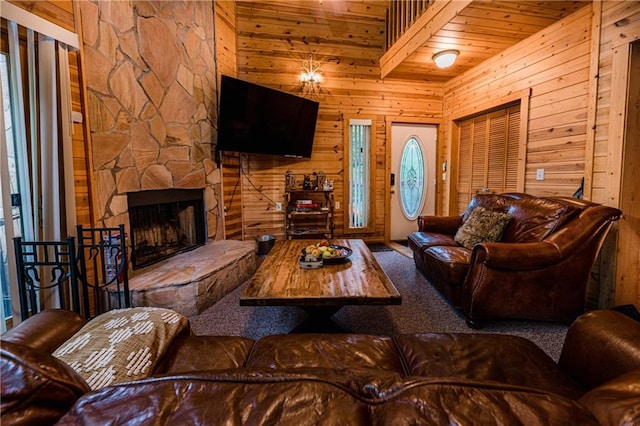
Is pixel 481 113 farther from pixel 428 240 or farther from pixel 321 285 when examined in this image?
pixel 321 285

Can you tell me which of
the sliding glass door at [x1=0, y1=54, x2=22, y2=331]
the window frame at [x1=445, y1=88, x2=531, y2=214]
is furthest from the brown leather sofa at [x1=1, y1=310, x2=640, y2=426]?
the window frame at [x1=445, y1=88, x2=531, y2=214]

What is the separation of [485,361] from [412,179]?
428 cm

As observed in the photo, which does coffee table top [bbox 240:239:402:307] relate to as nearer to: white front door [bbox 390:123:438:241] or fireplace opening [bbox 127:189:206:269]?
fireplace opening [bbox 127:189:206:269]

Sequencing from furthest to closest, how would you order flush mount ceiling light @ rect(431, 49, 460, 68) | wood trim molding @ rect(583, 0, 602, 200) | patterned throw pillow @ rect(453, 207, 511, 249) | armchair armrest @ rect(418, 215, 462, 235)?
flush mount ceiling light @ rect(431, 49, 460, 68), armchair armrest @ rect(418, 215, 462, 235), patterned throw pillow @ rect(453, 207, 511, 249), wood trim molding @ rect(583, 0, 602, 200)

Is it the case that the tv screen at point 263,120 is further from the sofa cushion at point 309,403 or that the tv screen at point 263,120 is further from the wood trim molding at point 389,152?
the sofa cushion at point 309,403

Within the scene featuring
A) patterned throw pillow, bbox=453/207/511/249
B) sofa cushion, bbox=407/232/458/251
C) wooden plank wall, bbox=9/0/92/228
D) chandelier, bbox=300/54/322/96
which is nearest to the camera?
wooden plank wall, bbox=9/0/92/228

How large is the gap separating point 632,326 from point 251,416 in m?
1.30

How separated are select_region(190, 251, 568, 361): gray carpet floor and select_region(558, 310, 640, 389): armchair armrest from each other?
1.07 m

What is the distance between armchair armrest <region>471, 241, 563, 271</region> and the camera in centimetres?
211

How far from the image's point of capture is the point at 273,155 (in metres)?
4.56

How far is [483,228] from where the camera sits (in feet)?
9.28

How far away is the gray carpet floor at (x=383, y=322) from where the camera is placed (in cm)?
221

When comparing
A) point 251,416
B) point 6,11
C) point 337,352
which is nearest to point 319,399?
point 251,416

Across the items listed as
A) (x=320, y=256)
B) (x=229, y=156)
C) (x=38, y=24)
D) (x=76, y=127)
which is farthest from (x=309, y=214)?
(x=38, y=24)
